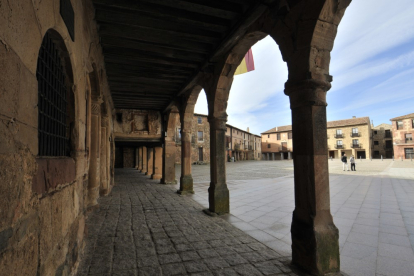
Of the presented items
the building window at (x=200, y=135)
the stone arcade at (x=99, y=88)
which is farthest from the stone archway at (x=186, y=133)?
the building window at (x=200, y=135)

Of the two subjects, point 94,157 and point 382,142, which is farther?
point 382,142

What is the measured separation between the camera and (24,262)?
1113 millimetres

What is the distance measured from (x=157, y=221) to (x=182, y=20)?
3.29 m

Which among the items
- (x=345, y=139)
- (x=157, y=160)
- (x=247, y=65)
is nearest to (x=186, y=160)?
(x=247, y=65)

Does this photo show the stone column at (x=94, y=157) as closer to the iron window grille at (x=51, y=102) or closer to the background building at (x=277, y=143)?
the iron window grille at (x=51, y=102)

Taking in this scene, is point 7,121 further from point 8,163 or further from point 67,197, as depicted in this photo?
point 67,197

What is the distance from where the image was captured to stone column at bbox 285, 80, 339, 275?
223 cm

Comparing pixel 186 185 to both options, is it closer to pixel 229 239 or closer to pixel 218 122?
pixel 218 122

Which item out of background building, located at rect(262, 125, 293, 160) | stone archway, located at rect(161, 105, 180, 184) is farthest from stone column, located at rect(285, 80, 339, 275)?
background building, located at rect(262, 125, 293, 160)

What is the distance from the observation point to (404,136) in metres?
33.8

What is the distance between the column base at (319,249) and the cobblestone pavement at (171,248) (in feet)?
0.71

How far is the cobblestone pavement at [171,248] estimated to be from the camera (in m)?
2.26

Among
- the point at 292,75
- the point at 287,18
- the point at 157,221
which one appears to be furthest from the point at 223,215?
the point at 287,18

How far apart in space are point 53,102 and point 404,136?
1758 inches
